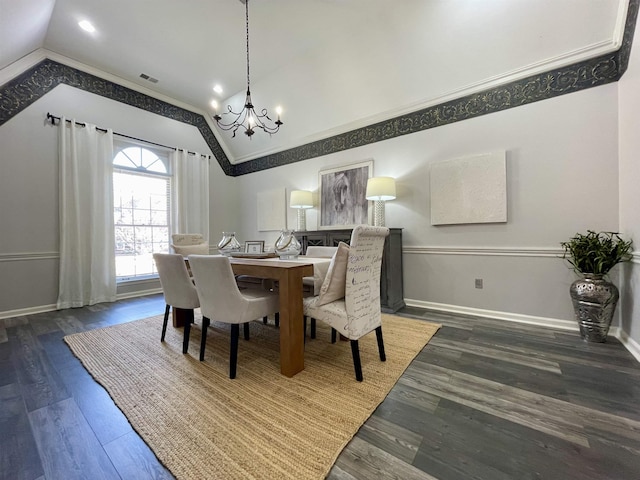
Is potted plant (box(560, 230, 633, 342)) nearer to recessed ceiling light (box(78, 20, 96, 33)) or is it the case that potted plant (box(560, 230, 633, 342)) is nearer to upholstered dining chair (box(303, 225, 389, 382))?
upholstered dining chair (box(303, 225, 389, 382))

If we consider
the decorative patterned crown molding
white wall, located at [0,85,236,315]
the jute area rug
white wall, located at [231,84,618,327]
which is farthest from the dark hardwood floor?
the decorative patterned crown molding

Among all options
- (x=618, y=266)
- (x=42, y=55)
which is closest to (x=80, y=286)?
(x=42, y=55)

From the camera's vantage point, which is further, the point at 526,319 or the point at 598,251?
the point at 526,319

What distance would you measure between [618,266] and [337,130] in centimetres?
360

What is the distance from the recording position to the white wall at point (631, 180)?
197 cm

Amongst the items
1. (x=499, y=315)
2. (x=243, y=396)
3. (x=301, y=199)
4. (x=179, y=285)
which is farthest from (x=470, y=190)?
(x=179, y=285)

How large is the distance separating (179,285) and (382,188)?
8.11ft

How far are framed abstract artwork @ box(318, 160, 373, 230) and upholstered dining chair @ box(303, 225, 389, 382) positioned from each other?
6.54 ft

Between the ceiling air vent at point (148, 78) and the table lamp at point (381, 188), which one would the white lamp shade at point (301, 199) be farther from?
the ceiling air vent at point (148, 78)

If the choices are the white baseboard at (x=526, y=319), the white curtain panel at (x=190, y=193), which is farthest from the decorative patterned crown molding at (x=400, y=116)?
the white baseboard at (x=526, y=319)

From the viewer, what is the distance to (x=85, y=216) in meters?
3.61

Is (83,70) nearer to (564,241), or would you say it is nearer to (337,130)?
(337,130)

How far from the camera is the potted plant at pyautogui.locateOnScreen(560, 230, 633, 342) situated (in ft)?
6.98

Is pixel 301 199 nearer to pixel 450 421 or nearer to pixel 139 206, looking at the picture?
pixel 139 206
